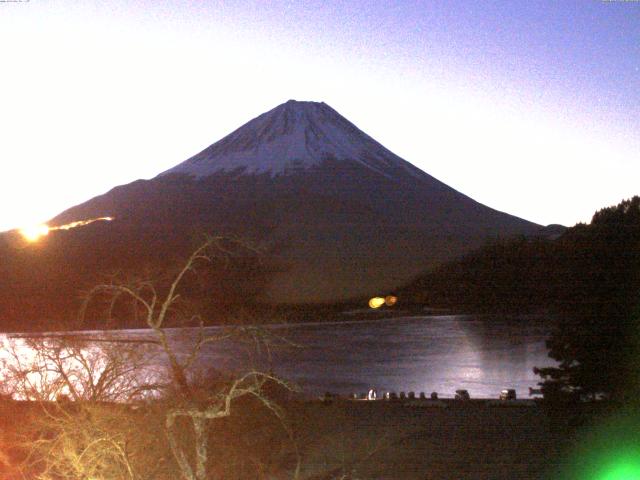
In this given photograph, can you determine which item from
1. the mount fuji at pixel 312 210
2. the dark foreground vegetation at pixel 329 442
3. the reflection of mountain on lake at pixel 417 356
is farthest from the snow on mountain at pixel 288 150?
the dark foreground vegetation at pixel 329 442

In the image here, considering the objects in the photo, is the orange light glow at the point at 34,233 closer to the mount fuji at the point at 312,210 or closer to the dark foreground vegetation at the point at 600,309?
the dark foreground vegetation at the point at 600,309

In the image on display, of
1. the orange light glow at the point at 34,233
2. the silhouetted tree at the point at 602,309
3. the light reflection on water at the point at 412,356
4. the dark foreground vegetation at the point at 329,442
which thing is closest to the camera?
the orange light glow at the point at 34,233

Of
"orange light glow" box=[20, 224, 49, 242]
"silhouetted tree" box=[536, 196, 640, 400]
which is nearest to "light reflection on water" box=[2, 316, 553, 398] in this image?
"silhouetted tree" box=[536, 196, 640, 400]

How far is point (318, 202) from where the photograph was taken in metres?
67.5

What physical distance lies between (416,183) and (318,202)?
896 centimetres

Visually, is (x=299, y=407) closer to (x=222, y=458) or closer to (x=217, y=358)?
(x=222, y=458)

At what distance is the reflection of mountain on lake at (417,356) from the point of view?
18750 mm

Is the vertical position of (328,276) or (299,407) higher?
(328,276)

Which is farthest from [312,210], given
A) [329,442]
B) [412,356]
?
[329,442]

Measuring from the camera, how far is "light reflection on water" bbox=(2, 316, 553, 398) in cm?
1822

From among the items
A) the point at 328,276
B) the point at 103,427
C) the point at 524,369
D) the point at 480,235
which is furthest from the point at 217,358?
the point at 480,235

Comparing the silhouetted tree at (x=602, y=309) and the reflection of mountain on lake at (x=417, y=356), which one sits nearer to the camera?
the silhouetted tree at (x=602, y=309)

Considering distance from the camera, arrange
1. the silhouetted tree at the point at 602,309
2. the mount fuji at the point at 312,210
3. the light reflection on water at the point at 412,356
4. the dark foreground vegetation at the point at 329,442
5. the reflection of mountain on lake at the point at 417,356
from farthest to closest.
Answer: the mount fuji at the point at 312,210 < the reflection of mountain on lake at the point at 417,356 < the light reflection on water at the point at 412,356 < the silhouetted tree at the point at 602,309 < the dark foreground vegetation at the point at 329,442

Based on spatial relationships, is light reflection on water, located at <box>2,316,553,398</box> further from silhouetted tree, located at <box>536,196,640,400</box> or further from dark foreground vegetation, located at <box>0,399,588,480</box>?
silhouetted tree, located at <box>536,196,640,400</box>
